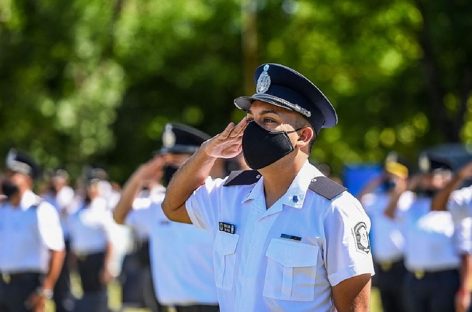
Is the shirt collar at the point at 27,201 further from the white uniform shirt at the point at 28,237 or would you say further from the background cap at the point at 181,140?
the background cap at the point at 181,140

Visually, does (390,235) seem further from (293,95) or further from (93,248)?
(293,95)

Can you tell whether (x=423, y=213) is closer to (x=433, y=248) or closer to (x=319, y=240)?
(x=433, y=248)

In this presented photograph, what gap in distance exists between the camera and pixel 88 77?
1230 inches

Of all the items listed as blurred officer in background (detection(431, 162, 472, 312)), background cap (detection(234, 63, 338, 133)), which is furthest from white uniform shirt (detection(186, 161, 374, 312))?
blurred officer in background (detection(431, 162, 472, 312))

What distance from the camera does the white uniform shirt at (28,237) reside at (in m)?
11.2

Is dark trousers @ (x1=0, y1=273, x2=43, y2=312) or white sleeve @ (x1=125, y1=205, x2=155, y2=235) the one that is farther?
dark trousers @ (x1=0, y1=273, x2=43, y2=312)

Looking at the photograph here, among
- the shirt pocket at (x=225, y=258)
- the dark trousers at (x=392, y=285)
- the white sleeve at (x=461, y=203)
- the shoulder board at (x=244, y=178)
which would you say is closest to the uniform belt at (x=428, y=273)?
the white sleeve at (x=461, y=203)

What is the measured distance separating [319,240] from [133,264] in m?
14.0

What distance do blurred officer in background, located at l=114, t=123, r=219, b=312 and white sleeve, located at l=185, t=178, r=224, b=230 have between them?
2811 millimetres

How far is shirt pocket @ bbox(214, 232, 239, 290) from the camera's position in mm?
4875

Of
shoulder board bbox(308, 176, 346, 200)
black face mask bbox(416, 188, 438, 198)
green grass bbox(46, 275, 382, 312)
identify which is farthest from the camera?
green grass bbox(46, 275, 382, 312)

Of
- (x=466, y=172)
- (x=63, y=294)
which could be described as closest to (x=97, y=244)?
(x=63, y=294)

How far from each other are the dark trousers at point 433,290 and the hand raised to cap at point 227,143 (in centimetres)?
643

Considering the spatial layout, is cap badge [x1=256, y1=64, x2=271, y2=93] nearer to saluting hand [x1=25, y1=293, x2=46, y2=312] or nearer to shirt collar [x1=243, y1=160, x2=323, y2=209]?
shirt collar [x1=243, y1=160, x2=323, y2=209]
